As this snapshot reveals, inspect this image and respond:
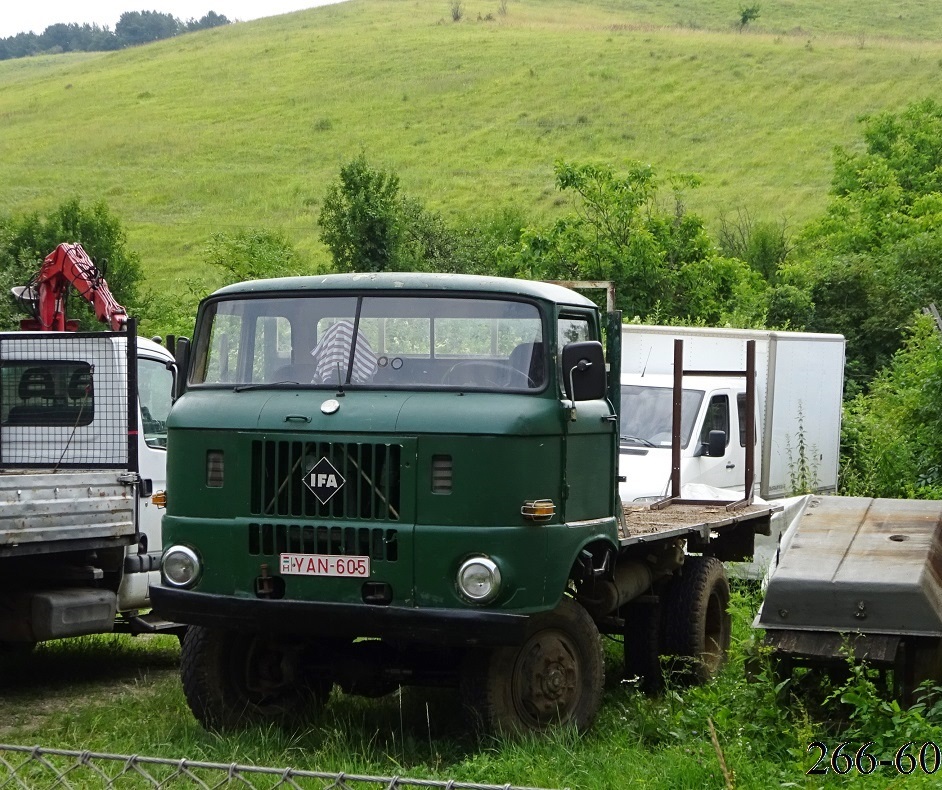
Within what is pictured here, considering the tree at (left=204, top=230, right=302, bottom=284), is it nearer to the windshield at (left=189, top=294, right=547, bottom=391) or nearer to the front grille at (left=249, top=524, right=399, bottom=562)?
the windshield at (left=189, top=294, right=547, bottom=391)

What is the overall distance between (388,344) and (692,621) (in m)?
3.02

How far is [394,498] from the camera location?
7051 mm

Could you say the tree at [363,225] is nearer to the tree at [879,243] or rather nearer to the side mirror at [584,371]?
the tree at [879,243]

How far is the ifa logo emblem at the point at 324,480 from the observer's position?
7094mm

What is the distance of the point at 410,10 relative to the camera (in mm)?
95375

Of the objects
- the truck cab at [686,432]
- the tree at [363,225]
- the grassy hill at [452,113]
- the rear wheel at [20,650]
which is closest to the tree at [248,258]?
the tree at [363,225]

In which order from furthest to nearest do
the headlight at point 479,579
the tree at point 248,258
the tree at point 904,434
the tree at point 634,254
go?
the tree at point 248,258, the tree at point 634,254, the tree at point 904,434, the headlight at point 479,579

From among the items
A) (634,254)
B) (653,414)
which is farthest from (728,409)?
(634,254)

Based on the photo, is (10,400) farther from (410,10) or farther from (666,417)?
(410,10)

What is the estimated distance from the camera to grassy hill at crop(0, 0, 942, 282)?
2157 inches

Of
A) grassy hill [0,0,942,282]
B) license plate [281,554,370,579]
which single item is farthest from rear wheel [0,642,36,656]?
grassy hill [0,0,942,282]

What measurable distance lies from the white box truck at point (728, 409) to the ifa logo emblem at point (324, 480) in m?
5.65

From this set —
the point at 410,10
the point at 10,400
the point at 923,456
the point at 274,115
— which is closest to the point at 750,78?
the point at 274,115

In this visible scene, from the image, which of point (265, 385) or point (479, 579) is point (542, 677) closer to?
point (479, 579)
